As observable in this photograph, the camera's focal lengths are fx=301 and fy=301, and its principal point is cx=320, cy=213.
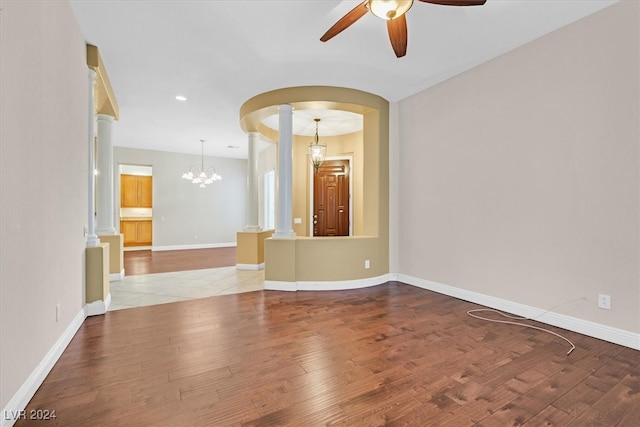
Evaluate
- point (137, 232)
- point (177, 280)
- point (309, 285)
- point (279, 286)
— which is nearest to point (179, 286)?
point (177, 280)

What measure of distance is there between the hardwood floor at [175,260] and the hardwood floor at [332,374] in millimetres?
3025

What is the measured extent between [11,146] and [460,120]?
4.37m

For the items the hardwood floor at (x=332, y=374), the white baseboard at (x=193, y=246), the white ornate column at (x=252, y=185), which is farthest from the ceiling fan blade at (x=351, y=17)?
the white baseboard at (x=193, y=246)

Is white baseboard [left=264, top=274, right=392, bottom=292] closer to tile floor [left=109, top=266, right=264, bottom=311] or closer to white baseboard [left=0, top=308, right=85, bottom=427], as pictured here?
tile floor [left=109, top=266, right=264, bottom=311]

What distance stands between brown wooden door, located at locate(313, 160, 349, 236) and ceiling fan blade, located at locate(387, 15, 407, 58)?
14.5 ft

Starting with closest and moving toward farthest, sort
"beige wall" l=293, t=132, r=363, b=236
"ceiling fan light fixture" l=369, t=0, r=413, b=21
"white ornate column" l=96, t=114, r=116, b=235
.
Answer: "ceiling fan light fixture" l=369, t=0, r=413, b=21 < "white ornate column" l=96, t=114, r=116, b=235 < "beige wall" l=293, t=132, r=363, b=236

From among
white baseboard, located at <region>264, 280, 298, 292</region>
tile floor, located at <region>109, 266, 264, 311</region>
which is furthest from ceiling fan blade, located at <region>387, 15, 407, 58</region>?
tile floor, located at <region>109, 266, 264, 311</region>

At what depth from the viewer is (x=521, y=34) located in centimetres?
312

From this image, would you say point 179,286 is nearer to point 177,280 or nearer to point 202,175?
point 177,280

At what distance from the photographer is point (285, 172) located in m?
4.61

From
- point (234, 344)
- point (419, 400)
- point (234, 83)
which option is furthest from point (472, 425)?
point (234, 83)

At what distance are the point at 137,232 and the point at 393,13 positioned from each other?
9906 millimetres

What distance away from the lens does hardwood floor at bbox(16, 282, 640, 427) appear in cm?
171

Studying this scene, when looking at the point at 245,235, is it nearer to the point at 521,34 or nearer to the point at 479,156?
the point at 479,156
